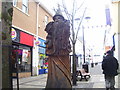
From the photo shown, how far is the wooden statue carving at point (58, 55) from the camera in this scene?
554cm

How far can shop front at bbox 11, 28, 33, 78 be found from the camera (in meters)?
15.8

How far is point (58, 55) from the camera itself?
18.5 feet

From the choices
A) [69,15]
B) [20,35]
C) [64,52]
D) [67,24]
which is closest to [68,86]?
[64,52]

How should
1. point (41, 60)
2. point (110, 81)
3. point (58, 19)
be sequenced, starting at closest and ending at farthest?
1. point (58, 19)
2. point (110, 81)
3. point (41, 60)

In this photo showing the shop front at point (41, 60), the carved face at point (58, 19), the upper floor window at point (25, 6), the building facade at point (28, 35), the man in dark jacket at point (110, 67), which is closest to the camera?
the carved face at point (58, 19)

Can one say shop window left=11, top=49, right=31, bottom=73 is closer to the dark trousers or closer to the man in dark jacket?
the dark trousers

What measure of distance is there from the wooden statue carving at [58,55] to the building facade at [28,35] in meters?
9.28

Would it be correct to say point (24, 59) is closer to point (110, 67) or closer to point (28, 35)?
point (28, 35)

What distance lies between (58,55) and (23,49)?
12.0 meters

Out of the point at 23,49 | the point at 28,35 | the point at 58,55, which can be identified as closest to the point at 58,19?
the point at 58,55

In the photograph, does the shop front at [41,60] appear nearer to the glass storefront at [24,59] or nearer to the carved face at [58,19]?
the glass storefront at [24,59]

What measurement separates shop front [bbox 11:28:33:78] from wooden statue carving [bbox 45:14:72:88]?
9844 mm

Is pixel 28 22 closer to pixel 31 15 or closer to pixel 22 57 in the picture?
pixel 31 15

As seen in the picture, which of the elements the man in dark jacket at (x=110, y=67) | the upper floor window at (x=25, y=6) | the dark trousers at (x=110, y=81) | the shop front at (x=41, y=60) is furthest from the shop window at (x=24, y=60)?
the man in dark jacket at (x=110, y=67)
